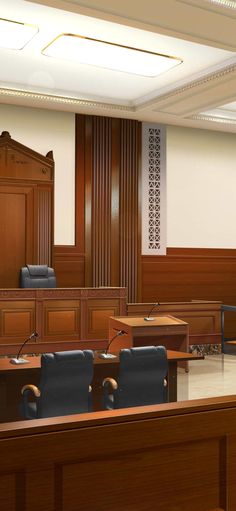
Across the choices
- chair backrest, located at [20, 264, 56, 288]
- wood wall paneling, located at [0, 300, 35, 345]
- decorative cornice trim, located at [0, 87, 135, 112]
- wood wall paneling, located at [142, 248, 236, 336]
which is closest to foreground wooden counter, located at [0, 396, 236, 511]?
wood wall paneling, located at [0, 300, 35, 345]

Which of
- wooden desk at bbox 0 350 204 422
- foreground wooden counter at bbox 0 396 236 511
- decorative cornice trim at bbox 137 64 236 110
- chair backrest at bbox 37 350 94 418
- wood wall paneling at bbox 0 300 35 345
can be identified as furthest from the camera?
wood wall paneling at bbox 0 300 35 345

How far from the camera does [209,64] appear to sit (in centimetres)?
755

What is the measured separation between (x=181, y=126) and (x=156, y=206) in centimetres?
146

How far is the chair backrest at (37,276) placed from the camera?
822 cm

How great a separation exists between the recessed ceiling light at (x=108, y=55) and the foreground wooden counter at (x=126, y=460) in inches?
221

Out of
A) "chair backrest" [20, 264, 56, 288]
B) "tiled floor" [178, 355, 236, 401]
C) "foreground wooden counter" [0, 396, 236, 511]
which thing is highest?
"chair backrest" [20, 264, 56, 288]

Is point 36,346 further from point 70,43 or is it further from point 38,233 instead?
point 70,43

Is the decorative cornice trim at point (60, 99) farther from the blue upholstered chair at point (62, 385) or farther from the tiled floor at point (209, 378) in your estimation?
the blue upholstered chair at point (62, 385)

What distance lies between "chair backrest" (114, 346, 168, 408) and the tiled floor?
1.81 meters

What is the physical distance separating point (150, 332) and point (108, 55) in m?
3.34

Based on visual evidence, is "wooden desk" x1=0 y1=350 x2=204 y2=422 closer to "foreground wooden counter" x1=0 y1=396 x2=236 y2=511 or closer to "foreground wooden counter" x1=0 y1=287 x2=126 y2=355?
"foreground wooden counter" x1=0 y1=396 x2=236 y2=511

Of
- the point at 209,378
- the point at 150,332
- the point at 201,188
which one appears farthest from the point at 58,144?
the point at 209,378

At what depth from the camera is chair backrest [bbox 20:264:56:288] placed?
8.22 metres

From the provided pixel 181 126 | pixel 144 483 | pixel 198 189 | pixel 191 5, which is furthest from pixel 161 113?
pixel 144 483
